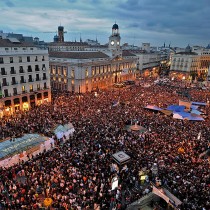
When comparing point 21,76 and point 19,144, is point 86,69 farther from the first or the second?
point 19,144

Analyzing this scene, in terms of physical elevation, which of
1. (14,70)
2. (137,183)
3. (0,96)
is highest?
(14,70)

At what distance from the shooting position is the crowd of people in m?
15.4

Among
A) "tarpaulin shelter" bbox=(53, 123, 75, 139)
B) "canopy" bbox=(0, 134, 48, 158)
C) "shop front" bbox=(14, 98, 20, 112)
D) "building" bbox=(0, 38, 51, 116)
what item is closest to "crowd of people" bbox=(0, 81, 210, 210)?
"tarpaulin shelter" bbox=(53, 123, 75, 139)

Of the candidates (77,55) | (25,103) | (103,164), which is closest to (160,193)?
(103,164)

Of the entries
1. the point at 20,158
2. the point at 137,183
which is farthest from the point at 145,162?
the point at 20,158

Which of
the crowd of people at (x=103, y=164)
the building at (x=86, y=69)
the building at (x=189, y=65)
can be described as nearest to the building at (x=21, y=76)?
the crowd of people at (x=103, y=164)

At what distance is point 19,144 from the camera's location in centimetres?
2086

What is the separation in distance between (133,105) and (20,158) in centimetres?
2553

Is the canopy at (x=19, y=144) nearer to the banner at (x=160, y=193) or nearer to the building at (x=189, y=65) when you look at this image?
the banner at (x=160, y=193)

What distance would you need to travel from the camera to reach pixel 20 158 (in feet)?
64.7

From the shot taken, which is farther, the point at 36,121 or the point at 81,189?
the point at 36,121

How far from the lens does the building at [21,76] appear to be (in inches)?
1399

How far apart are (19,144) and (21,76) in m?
20.8

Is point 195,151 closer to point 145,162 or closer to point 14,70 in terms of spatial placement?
point 145,162
